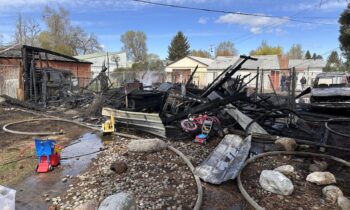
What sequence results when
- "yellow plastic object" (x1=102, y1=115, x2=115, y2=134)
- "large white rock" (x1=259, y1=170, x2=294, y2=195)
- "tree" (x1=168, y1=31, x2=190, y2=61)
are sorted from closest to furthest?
"large white rock" (x1=259, y1=170, x2=294, y2=195)
"yellow plastic object" (x1=102, y1=115, x2=115, y2=134)
"tree" (x1=168, y1=31, x2=190, y2=61)

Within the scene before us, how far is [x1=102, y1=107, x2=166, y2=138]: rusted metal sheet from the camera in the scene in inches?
289

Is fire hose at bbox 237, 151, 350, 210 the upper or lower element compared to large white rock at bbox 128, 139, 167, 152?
lower

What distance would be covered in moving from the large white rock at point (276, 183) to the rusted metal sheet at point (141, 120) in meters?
3.46

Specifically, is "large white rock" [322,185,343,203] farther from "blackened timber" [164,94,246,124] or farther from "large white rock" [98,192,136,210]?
"blackened timber" [164,94,246,124]

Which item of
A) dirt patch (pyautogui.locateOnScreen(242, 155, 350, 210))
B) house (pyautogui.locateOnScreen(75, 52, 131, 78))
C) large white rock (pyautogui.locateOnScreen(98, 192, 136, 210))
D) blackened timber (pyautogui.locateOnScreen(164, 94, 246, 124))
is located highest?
house (pyautogui.locateOnScreen(75, 52, 131, 78))

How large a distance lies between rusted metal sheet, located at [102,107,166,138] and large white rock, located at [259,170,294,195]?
3456 mm

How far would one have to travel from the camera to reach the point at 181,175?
4832 mm

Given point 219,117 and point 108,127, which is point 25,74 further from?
point 219,117

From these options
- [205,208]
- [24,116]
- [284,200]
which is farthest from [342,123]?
[24,116]

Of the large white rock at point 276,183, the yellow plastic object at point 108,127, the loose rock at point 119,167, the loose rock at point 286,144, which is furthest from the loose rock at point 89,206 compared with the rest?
the loose rock at point 286,144

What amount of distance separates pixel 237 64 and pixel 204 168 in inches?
175

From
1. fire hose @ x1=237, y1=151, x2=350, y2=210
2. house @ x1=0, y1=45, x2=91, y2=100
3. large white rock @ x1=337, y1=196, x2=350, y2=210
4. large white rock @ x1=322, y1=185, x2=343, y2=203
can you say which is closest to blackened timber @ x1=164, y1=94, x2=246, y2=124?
fire hose @ x1=237, y1=151, x2=350, y2=210

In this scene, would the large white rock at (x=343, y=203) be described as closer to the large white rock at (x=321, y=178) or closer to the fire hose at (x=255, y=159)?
the large white rock at (x=321, y=178)

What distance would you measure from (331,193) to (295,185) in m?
0.58
